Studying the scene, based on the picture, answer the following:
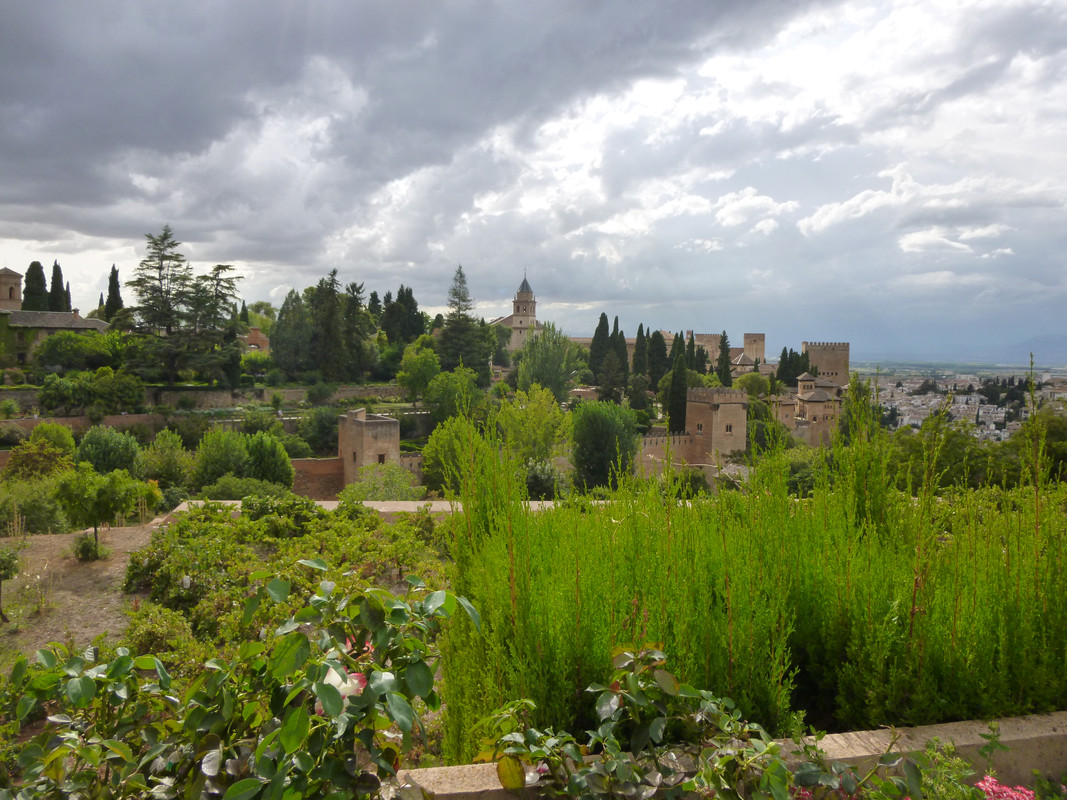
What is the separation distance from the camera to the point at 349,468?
25562 mm

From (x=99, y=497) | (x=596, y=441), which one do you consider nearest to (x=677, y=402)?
(x=596, y=441)

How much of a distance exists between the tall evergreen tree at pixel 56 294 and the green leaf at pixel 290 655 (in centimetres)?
5717

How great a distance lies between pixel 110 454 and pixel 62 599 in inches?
748

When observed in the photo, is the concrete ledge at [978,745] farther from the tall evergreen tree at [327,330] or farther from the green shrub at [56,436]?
the tall evergreen tree at [327,330]

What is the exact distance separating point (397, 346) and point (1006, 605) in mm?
50902

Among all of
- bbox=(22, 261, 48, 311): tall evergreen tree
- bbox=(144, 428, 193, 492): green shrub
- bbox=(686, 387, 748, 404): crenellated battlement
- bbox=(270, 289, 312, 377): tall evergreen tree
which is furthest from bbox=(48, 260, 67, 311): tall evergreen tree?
bbox=(686, 387, 748, 404): crenellated battlement

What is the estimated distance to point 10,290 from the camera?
45.8 meters

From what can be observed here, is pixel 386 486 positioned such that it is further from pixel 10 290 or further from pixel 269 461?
pixel 10 290

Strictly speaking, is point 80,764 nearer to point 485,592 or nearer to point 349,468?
point 485,592

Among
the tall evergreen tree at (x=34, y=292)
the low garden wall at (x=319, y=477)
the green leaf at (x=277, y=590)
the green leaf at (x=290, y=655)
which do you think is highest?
the tall evergreen tree at (x=34, y=292)

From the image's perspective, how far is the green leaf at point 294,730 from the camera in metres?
1.43

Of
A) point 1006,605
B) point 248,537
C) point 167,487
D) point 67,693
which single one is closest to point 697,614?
point 1006,605

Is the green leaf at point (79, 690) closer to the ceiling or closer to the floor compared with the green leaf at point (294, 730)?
closer to the ceiling

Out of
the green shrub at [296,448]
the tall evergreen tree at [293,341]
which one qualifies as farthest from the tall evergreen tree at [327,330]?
the green shrub at [296,448]
